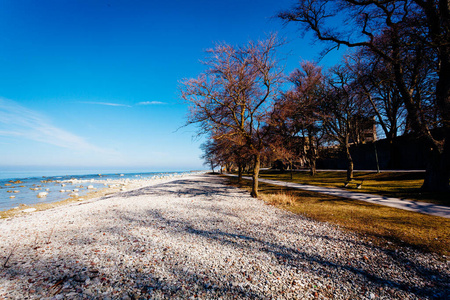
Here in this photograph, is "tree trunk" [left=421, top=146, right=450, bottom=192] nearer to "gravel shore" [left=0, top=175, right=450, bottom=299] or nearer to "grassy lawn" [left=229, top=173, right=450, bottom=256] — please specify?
"grassy lawn" [left=229, top=173, right=450, bottom=256]

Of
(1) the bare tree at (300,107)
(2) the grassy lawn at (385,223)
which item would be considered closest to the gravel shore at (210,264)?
(2) the grassy lawn at (385,223)

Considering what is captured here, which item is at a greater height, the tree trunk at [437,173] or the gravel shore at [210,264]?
the tree trunk at [437,173]

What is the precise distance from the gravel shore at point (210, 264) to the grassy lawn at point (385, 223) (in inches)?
24.1

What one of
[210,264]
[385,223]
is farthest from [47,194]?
[385,223]

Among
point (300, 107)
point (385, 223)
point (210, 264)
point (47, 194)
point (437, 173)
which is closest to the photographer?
point (210, 264)

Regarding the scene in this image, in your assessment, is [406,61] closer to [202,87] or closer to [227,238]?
[202,87]

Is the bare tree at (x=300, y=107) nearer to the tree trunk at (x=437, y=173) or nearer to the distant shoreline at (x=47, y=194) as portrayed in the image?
the tree trunk at (x=437, y=173)

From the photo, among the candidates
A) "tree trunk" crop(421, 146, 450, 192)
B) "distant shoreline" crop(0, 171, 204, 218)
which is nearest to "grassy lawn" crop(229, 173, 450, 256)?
"tree trunk" crop(421, 146, 450, 192)

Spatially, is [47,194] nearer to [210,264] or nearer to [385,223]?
[210,264]

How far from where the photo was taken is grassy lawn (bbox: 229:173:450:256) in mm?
4891

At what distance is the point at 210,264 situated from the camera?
402 cm

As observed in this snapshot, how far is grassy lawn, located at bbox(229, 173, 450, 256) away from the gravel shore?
2.01ft

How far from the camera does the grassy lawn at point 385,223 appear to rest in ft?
16.0

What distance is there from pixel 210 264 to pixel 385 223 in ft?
20.7
